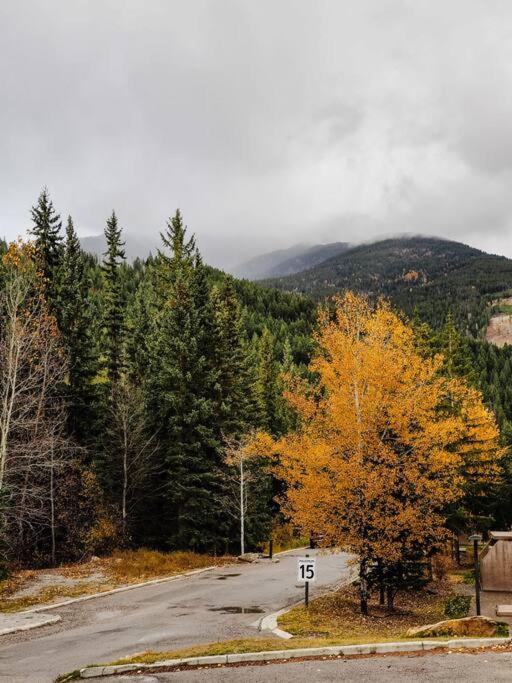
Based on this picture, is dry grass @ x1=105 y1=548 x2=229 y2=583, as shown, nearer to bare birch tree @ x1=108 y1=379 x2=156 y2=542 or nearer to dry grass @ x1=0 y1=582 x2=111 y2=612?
dry grass @ x1=0 y1=582 x2=111 y2=612

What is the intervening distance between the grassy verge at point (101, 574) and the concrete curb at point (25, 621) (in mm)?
1061

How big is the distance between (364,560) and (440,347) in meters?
26.4

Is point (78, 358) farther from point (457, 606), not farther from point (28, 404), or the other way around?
point (457, 606)

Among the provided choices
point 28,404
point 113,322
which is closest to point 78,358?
point 28,404

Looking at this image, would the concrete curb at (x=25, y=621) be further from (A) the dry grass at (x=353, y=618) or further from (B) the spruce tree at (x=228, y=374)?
(B) the spruce tree at (x=228, y=374)

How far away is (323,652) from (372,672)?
172cm

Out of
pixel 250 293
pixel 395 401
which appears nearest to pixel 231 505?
pixel 395 401

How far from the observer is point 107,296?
44094mm

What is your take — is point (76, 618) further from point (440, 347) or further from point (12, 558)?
point (440, 347)

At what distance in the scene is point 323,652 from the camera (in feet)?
36.9

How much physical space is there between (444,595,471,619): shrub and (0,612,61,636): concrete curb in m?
13.3

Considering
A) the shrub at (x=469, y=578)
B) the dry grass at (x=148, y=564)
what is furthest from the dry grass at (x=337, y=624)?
the dry grass at (x=148, y=564)

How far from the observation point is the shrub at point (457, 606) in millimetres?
19547

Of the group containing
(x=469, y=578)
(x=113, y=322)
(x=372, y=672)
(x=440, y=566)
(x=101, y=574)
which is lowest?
(x=469, y=578)
